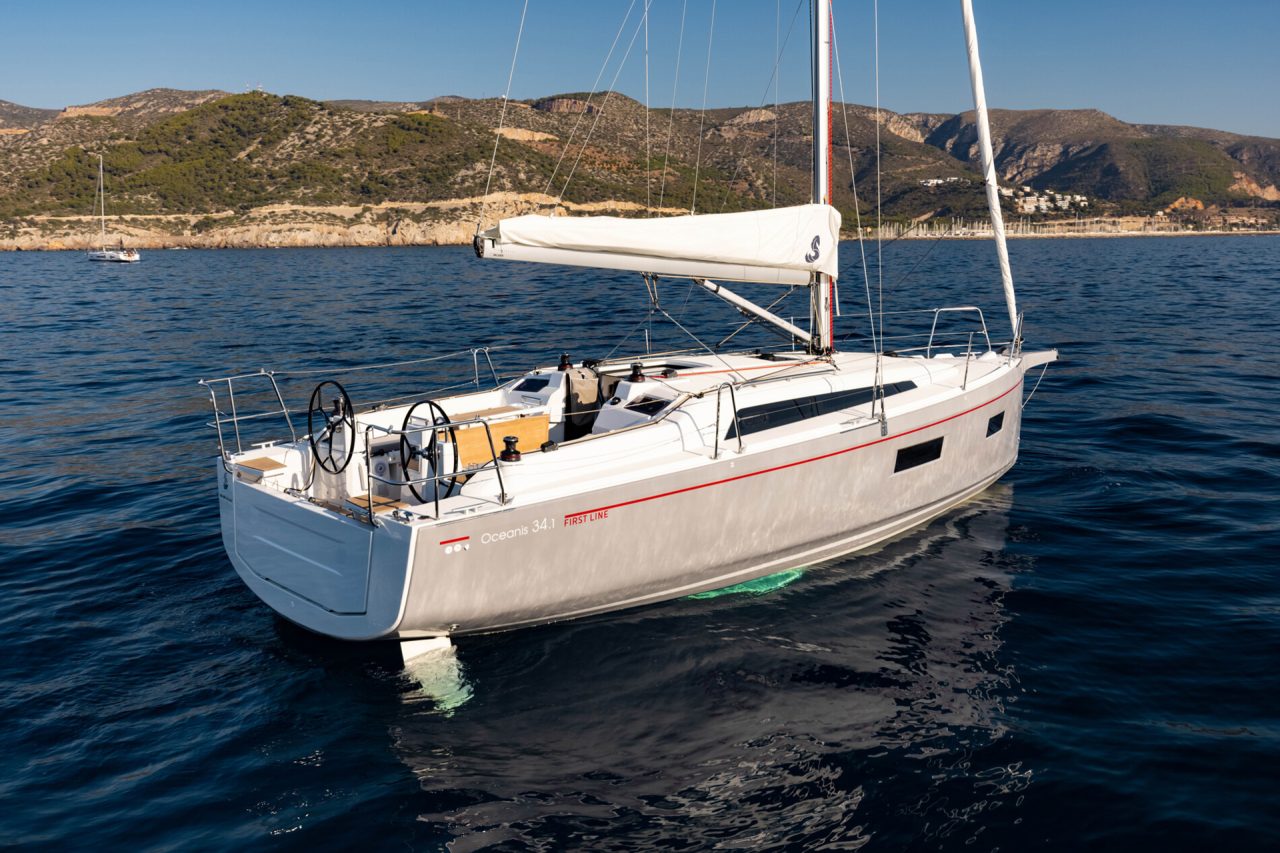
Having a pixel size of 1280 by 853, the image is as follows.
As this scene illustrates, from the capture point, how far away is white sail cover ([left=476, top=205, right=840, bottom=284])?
7918 millimetres

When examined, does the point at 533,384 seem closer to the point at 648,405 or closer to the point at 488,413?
the point at 488,413

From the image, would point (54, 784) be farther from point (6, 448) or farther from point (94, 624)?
point (6, 448)

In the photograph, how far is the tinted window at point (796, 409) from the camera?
852 cm

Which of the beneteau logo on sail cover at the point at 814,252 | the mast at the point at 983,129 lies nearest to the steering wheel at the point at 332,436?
the beneteau logo on sail cover at the point at 814,252

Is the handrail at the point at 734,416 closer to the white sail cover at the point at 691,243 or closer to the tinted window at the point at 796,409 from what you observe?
the tinted window at the point at 796,409

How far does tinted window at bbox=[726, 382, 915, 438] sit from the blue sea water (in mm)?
1611

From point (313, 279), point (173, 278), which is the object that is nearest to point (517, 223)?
point (313, 279)

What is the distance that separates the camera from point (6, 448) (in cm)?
1359

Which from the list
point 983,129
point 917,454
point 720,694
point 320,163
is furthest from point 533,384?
point 320,163

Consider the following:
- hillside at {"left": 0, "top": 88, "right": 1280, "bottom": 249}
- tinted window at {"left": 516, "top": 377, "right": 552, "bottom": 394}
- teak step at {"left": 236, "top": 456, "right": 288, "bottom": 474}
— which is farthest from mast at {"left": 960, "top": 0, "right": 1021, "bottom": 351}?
hillside at {"left": 0, "top": 88, "right": 1280, "bottom": 249}

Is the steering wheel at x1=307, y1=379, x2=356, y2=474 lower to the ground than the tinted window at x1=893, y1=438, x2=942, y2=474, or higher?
higher

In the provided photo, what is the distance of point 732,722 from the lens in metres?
6.28

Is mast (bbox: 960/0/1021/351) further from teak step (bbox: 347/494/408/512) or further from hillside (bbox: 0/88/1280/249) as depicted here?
hillside (bbox: 0/88/1280/249)

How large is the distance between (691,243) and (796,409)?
6.60 feet
